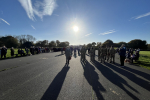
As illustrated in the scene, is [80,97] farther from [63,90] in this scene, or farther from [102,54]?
[102,54]

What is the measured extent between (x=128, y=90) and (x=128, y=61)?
272 inches

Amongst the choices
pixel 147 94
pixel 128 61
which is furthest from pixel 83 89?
pixel 128 61

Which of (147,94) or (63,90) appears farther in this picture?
(63,90)

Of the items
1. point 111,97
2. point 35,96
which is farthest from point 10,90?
point 111,97

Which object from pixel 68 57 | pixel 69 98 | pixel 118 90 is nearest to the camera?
pixel 69 98

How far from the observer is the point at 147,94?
2.81 meters

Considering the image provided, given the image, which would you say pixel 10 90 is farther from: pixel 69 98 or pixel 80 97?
pixel 80 97

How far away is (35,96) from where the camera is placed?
2.77 m

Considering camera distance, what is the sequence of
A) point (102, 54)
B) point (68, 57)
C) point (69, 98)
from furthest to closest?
point (102, 54), point (68, 57), point (69, 98)

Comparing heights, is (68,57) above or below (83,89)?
above

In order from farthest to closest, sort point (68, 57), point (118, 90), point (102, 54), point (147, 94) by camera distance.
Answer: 1. point (102, 54)
2. point (68, 57)
3. point (118, 90)
4. point (147, 94)

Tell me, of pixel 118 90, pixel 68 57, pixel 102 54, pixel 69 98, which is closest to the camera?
pixel 69 98

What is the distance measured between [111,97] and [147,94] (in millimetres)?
1445

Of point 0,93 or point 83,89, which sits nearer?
point 0,93
